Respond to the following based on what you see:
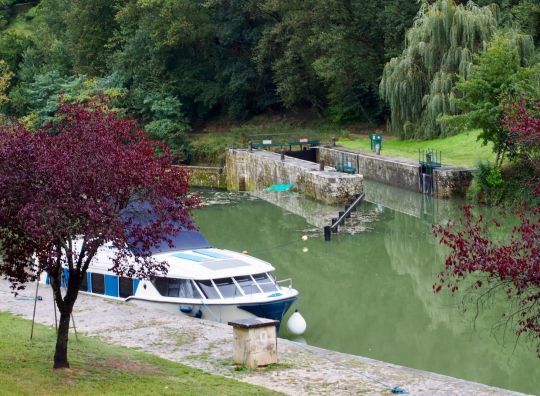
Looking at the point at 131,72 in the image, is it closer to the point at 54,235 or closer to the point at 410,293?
the point at 410,293

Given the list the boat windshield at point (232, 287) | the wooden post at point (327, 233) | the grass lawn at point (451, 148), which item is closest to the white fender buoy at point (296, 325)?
the boat windshield at point (232, 287)

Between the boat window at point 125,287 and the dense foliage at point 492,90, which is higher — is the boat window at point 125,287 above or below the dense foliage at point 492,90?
below

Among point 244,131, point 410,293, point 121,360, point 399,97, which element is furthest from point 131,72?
point 121,360

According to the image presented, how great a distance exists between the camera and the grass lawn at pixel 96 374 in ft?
46.1

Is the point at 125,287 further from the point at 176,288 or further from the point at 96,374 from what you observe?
the point at 96,374

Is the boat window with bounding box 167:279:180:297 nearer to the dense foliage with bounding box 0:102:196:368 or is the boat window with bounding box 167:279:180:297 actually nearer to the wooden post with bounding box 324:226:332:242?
the dense foliage with bounding box 0:102:196:368

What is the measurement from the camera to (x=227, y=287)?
862 inches

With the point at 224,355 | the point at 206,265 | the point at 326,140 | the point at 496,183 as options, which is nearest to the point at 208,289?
the point at 206,265

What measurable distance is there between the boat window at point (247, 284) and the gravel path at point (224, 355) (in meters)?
1.56

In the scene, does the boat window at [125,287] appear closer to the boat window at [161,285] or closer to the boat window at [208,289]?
the boat window at [161,285]

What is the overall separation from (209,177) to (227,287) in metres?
32.6

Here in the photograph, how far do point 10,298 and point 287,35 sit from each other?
136ft

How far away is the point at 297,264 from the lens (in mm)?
30953

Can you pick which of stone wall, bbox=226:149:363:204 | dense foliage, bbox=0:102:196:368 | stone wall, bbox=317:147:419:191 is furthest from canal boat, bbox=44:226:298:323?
stone wall, bbox=317:147:419:191
